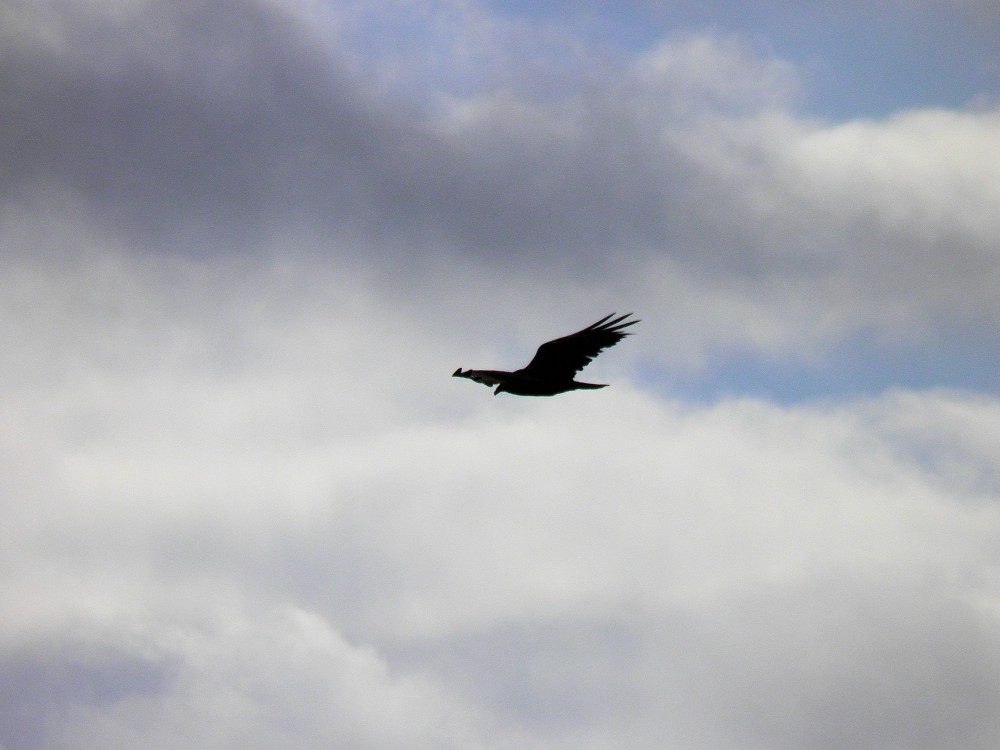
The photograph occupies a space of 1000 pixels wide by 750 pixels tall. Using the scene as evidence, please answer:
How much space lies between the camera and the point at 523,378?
155ft

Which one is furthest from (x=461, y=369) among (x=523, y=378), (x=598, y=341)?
(x=598, y=341)

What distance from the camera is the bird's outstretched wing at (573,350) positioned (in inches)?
1854

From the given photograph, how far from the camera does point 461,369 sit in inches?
1917

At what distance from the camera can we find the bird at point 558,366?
47.1m

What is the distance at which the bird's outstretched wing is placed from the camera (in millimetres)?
47094

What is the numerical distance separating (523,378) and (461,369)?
3121 millimetres

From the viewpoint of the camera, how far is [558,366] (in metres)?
47.8

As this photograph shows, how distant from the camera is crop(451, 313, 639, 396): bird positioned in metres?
47.1

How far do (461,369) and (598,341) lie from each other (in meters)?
6.30

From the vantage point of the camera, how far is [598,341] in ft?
155

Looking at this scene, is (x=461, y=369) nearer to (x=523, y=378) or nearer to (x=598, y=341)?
(x=523, y=378)

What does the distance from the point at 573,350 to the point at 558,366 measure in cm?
100

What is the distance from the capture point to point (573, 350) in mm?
47469
